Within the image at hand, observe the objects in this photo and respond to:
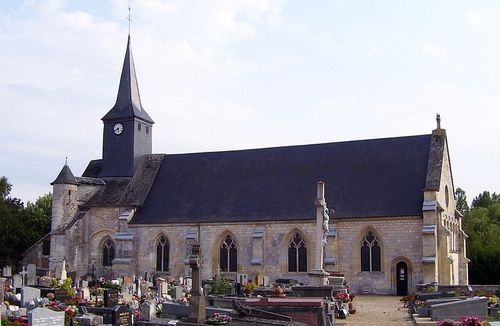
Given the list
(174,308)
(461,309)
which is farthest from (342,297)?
(174,308)

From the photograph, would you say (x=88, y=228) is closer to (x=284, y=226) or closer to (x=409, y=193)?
(x=284, y=226)

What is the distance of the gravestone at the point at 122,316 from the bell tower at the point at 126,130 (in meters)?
25.4

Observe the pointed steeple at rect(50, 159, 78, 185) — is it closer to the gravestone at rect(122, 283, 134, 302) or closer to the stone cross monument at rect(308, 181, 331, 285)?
the gravestone at rect(122, 283, 134, 302)

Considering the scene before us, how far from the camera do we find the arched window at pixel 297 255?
111 feet

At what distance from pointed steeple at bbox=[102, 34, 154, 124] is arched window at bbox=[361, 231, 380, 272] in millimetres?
16588

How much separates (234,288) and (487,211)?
39750 mm

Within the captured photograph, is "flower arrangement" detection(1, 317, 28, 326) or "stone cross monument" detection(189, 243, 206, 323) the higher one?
"stone cross monument" detection(189, 243, 206, 323)

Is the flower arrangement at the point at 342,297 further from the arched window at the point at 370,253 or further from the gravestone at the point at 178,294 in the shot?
the arched window at the point at 370,253

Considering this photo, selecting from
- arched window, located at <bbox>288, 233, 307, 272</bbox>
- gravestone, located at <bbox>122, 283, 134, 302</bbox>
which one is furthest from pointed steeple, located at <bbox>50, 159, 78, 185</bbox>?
gravestone, located at <bbox>122, 283, 134, 302</bbox>

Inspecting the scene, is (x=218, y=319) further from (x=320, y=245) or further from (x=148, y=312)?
(x=320, y=245)

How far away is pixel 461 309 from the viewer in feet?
53.2

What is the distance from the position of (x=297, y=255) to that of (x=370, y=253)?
12.3 ft

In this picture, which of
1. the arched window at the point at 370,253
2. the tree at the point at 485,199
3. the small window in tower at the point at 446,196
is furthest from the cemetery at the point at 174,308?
the tree at the point at 485,199

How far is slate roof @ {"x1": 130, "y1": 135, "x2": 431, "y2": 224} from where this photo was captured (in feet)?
109
